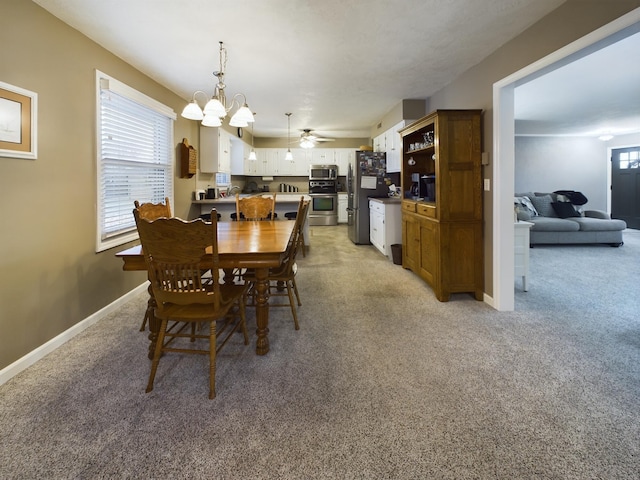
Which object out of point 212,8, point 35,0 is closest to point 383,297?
point 212,8

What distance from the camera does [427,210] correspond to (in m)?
3.62

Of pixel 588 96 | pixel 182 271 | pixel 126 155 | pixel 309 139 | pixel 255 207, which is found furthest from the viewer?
pixel 309 139

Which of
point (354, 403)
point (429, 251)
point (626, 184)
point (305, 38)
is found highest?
point (305, 38)

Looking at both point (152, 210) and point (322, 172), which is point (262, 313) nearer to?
point (152, 210)

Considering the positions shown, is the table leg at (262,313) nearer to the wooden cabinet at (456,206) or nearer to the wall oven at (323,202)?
the wooden cabinet at (456,206)

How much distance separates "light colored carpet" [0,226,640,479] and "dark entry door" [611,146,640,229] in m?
6.73

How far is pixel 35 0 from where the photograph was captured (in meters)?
2.18

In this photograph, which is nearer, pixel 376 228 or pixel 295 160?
pixel 376 228

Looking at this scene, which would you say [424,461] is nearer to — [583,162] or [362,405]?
[362,405]

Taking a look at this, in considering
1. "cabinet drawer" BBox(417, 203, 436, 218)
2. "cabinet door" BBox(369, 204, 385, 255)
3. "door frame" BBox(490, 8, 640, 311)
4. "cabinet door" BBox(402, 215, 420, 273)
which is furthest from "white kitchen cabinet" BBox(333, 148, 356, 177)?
"door frame" BBox(490, 8, 640, 311)

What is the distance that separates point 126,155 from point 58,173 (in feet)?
3.29

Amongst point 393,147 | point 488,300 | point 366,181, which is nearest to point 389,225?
point 366,181

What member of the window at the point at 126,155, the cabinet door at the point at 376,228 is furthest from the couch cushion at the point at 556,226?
the window at the point at 126,155

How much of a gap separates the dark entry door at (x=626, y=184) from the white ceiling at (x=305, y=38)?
490 centimetres
